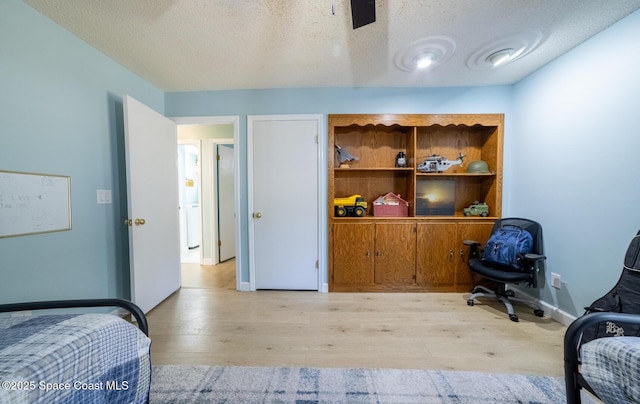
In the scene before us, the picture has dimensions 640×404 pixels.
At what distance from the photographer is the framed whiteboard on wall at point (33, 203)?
128 cm

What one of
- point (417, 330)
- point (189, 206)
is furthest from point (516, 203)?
point (189, 206)

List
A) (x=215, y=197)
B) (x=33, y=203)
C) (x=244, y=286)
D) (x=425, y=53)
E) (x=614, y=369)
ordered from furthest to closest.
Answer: (x=215, y=197)
(x=244, y=286)
(x=425, y=53)
(x=33, y=203)
(x=614, y=369)

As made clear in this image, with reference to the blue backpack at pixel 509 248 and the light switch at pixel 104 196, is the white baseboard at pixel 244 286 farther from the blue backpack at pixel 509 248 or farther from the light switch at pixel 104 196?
the blue backpack at pixel 509 248

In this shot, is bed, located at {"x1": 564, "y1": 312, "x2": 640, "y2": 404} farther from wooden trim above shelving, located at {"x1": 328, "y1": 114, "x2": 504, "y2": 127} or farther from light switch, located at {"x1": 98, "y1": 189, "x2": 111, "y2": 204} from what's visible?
light switch, located at {"x1": 98, "y1": 189, "x2": 111, "y2": 204}

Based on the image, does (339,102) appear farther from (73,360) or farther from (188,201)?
(188,201)

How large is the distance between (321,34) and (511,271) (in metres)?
2.61

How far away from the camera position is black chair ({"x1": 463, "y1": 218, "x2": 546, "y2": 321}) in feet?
6.15

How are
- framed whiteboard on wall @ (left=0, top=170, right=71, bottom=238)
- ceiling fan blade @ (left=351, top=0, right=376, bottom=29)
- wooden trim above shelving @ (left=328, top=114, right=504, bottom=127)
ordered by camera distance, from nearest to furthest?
1. ceiling fan blade @ (left=351, top=0, right=376, bottom=29)
2. framed whiteboard on wall @ (left=0, top=170, right=71, bottom=238)
3. wooden trim above shelving @ (left=328, top=114, right=504, bottom=127)

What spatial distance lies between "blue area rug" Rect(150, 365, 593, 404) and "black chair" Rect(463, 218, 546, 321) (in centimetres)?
76

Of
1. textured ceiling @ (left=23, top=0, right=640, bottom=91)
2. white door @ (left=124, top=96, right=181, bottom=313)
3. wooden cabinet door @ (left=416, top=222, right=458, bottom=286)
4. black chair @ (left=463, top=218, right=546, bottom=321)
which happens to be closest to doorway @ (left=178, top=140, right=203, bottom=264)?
white door @ (left=124, top=96, right=181, bottom=313)

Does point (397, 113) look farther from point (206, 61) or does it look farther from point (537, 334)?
point (537, 334)

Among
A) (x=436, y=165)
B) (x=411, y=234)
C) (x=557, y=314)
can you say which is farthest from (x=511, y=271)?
(x=436, y=165)

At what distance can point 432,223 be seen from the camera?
2.38m

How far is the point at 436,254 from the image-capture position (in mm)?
2385
